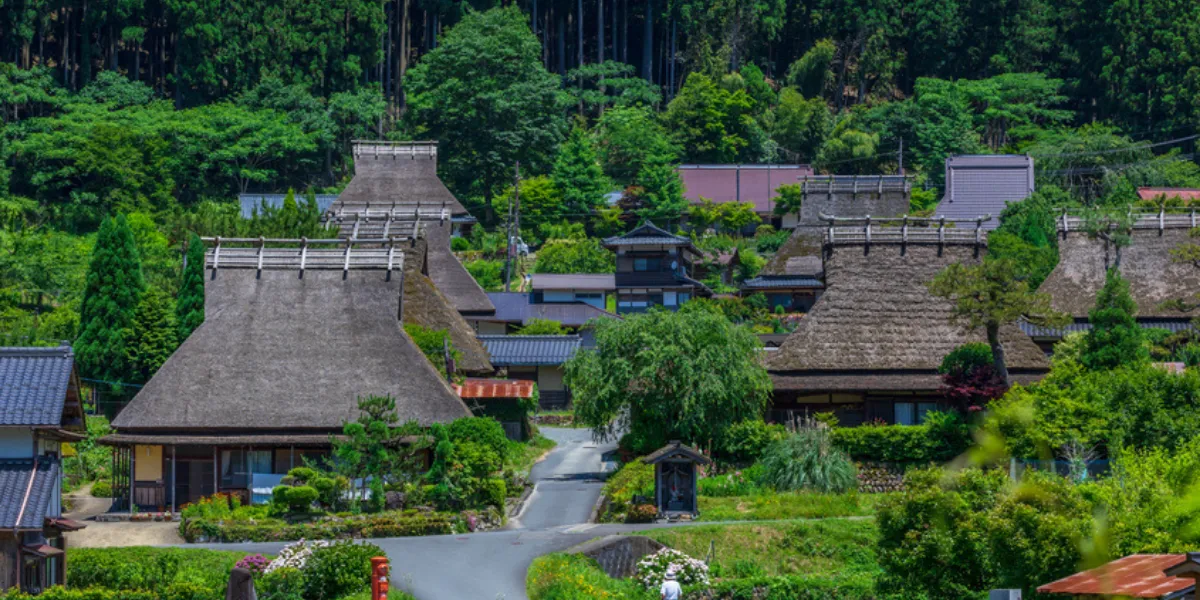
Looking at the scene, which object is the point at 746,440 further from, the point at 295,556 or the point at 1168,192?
the point at 1168,192

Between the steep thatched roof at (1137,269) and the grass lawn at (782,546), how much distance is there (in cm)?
2418

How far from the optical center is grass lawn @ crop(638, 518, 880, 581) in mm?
41844

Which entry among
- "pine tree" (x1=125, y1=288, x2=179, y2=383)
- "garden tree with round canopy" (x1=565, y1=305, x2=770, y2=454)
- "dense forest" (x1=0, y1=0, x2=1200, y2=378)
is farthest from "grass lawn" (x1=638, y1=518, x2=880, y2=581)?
"dense forest" (x1=0, y1=0, x2=1200, y2=378)

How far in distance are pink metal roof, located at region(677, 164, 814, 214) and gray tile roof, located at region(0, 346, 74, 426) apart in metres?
61.1

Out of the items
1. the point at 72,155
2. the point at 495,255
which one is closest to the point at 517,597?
the point at 495,255

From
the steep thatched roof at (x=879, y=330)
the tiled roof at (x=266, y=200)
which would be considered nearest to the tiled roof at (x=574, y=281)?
the tiled roof at (x=266, y=200)

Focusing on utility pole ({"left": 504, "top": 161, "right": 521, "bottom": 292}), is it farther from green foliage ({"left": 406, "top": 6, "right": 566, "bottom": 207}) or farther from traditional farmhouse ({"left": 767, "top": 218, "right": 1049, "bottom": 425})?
traditional farmhouse ({"left": 767, "top": 218, "right": 1049, "bottom": 425})

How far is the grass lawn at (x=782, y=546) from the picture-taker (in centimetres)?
4184

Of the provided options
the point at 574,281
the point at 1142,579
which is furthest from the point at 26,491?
the point at 574,281

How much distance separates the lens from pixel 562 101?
102750 mm

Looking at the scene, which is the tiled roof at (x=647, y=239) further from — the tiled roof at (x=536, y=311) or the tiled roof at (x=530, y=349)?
the tiled roof at (x=530, y=349)

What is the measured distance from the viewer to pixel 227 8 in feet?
331

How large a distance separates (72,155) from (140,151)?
10.0ft

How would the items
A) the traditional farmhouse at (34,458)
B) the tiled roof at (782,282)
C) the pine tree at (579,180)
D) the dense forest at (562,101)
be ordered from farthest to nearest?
1. the pine tree at (579,180)
2. the dense forest at (562,101)
3. the tiled roof at (782,282)
4. the traditional farmhouse at (34,458)
